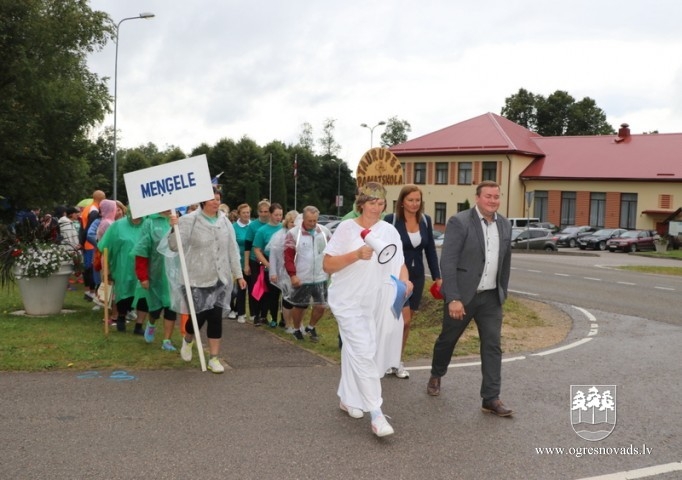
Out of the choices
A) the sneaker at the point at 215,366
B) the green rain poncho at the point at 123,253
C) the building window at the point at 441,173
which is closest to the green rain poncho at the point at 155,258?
the green rain poncho at the point at 123,253

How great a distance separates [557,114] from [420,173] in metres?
29.1

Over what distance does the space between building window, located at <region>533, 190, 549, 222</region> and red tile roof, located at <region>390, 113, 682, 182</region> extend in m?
1.56

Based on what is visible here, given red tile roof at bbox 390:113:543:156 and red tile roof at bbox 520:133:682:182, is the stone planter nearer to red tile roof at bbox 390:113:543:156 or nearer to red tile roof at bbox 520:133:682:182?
red tile roof at bbox 520:133:682:182

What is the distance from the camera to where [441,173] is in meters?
55.7

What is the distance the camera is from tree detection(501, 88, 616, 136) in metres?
77.3

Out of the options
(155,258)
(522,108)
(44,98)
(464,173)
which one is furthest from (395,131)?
(155,258)

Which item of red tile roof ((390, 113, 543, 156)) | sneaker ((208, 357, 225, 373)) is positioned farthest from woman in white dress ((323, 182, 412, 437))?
red tile roof ((390, 113, 543, 156))

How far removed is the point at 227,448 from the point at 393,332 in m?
1.70

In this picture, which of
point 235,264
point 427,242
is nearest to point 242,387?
point 235,264

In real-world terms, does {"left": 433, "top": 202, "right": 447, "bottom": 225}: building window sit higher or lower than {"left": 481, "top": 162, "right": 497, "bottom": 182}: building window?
lower

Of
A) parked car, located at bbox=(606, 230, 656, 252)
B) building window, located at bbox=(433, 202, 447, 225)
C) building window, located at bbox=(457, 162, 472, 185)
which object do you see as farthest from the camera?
building window, located at bbox=(433, 202, 447, 225)

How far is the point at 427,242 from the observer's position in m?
7.00

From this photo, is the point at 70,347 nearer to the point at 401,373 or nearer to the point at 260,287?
the point at 260,287

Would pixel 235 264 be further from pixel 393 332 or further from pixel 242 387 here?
pixel 393 332
